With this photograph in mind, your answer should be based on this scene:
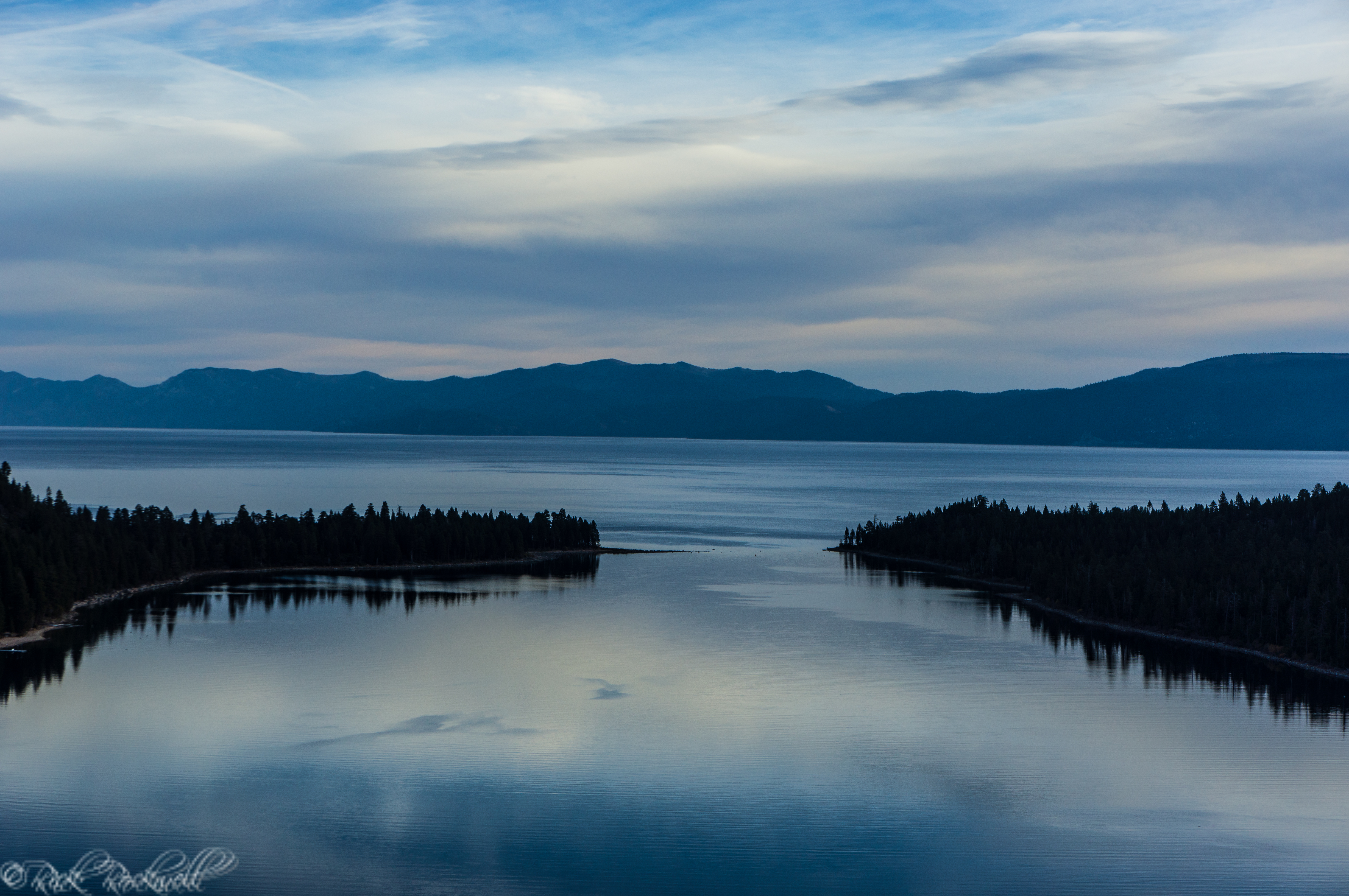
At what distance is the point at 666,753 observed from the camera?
1619 inches

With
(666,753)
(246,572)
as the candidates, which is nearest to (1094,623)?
(666,753)

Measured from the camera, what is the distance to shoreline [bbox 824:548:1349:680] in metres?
59.1

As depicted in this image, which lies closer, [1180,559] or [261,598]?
[1180,559]

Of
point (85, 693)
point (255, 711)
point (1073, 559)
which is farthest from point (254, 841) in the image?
point (1073, 559)

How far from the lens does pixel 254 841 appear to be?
102ft

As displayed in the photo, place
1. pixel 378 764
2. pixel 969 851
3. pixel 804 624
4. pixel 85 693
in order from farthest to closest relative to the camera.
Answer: pixel 804 624 → pixel 85 693 → pixel 378 764 → pixel 969 851

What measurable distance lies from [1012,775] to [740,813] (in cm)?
1120

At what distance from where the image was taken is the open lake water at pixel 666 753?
3038cm

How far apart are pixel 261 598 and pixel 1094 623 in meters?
58.6

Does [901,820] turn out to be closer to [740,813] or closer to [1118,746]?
[740,813]

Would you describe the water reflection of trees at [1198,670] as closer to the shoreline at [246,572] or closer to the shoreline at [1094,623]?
the shoreline at [1094,623]
